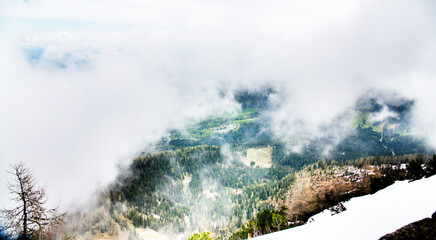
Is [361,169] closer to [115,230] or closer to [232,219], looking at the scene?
[232,219]

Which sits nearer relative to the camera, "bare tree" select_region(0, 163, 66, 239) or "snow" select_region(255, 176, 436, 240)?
"bare tree" select_region(0, 163, 66, 239)

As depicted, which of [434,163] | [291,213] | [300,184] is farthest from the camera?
[300,184]

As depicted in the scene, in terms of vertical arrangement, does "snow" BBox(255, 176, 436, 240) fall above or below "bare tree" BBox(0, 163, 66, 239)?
below

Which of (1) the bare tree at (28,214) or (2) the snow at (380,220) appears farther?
(2) the snow at (380,220)

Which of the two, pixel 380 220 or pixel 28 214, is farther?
pixel 380 220

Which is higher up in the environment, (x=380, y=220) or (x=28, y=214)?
(x=28, y=214)

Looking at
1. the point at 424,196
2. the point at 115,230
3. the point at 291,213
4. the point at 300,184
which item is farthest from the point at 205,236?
the point at 300,184

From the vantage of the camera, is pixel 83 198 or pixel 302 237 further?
pixel 83 198

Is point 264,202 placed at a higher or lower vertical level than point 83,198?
lower

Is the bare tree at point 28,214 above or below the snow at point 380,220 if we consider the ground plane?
above

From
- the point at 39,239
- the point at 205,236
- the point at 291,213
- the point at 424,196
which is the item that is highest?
the point at 39,239

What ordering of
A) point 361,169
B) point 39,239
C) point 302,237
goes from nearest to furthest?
point 39,239 → point 302,237 → point 361,169
